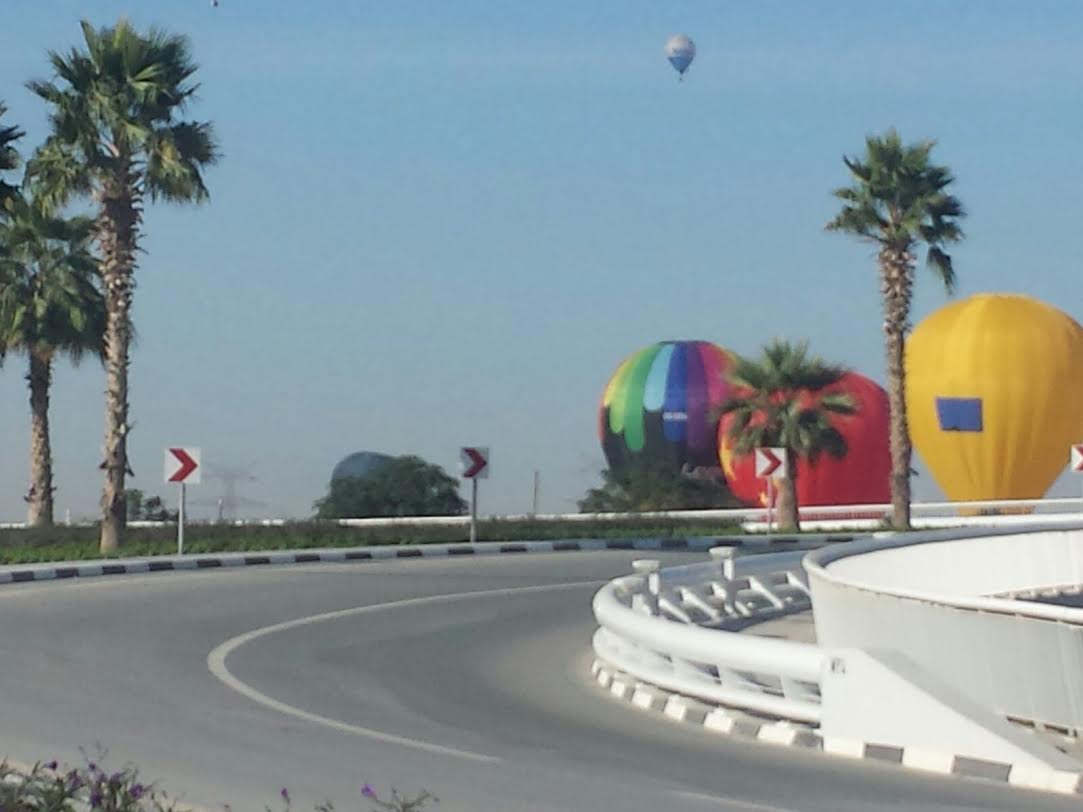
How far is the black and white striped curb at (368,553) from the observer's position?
36906 mm

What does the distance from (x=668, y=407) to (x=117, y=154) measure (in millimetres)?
53952

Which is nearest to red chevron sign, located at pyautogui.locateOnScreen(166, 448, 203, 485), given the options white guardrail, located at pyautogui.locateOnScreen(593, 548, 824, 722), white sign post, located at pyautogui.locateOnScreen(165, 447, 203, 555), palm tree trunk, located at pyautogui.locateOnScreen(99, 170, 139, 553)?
white sign post, located at pyautogui.locateOnScreen(165, 447, 203, 555)

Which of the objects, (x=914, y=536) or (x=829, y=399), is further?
(x=829, y=399)

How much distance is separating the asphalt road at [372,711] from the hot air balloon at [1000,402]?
52.5 metres

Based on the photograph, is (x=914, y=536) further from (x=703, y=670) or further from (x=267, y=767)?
(x=267, y=767)

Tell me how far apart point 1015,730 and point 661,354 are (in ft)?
284

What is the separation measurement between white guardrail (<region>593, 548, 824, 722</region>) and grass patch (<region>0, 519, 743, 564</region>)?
16123mm

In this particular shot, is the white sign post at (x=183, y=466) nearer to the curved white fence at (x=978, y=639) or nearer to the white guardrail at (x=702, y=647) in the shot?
the white guardrail at (x=702, y=647)

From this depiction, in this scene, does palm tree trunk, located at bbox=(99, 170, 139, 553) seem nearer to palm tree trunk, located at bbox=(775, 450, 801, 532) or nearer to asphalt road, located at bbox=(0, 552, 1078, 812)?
asphalt road, located at bbox=(0, 552, 1078, 812)

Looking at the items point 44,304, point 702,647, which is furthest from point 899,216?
point 702,647

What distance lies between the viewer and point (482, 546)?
46.5 metres

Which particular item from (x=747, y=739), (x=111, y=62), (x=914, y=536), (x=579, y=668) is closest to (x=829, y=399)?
(x=111, y=62)

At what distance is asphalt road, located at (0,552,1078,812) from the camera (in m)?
12.3

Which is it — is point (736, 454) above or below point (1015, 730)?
above
